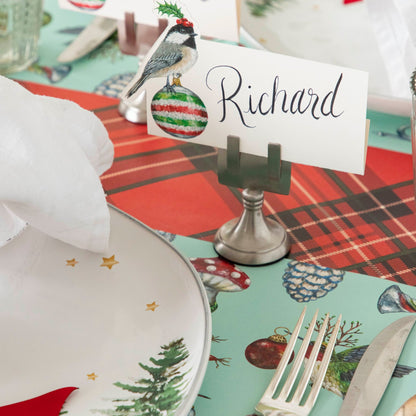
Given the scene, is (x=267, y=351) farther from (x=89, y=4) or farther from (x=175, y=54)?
(x=89, y=4)

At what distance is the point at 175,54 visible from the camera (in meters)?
0.67

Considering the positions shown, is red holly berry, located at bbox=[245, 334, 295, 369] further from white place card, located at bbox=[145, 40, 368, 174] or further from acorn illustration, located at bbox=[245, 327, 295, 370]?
white place card, located at bbox=[145, 40, 368, 174]

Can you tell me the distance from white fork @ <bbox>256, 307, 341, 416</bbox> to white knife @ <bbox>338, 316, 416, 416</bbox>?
24mm

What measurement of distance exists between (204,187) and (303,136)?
22 cm

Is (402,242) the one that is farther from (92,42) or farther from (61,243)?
(92,42)

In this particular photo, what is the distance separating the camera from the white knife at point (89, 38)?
43.0 inches

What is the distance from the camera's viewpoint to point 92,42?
1112 millimetres

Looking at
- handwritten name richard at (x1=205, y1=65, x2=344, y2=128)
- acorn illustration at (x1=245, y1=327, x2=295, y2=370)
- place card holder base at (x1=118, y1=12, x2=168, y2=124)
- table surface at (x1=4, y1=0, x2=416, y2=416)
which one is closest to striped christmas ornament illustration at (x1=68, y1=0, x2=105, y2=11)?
place card holder base at (x1=118, y1=12, x2=168, y2=124)

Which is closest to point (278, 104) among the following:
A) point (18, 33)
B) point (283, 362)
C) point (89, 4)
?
point (283, 362)

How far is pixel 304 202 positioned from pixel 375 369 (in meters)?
0.28

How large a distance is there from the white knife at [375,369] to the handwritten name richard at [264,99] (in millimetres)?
186

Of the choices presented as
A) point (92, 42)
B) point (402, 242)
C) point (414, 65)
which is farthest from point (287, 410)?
point (92, 42)

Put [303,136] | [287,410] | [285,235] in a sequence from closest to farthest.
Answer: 1. [287,410]
2. [303,136]
3. [285,235]

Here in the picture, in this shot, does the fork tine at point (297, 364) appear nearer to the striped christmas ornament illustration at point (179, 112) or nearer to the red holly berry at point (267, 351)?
the red holly berry at point (267, 351)
